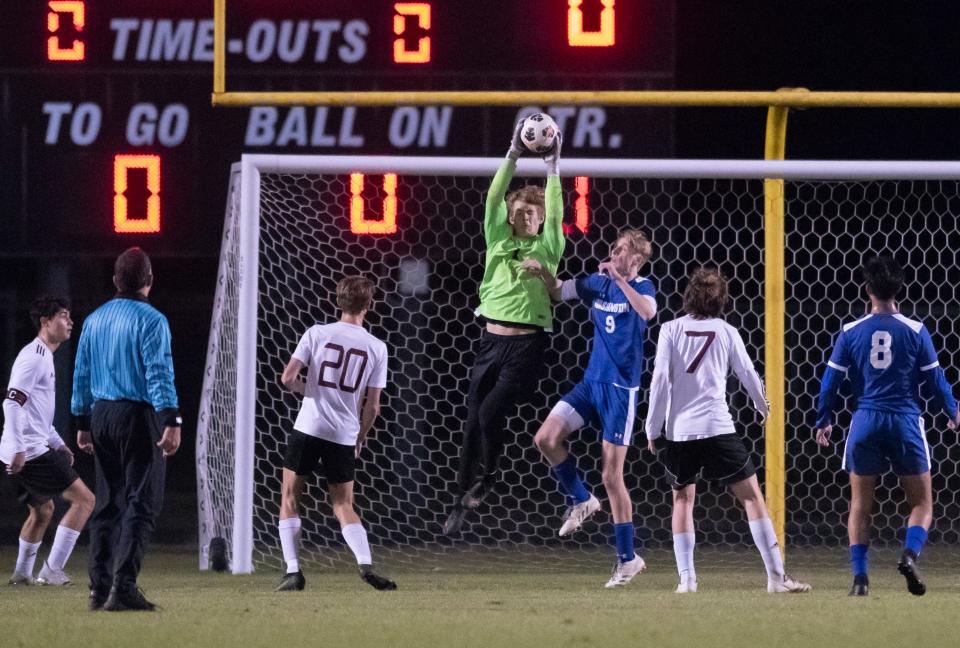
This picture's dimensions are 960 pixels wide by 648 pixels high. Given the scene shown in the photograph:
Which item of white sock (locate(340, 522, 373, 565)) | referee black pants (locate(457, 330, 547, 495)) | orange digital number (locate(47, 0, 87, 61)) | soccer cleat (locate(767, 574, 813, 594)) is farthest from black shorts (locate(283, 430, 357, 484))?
orange digital number (locate(47, 0, 87, 61))

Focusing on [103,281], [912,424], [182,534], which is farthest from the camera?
[103,281]

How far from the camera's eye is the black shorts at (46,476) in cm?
774

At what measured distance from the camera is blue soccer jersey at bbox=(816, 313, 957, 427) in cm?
689

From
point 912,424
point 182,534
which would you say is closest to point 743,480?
point 912,424

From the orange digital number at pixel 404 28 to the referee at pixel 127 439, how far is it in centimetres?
346

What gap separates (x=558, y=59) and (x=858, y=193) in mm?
7060

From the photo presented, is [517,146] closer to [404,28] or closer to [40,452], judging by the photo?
[404,28]

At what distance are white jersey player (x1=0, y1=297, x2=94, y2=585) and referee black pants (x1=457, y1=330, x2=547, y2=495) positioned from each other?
5.98 feet

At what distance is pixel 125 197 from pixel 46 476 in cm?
203

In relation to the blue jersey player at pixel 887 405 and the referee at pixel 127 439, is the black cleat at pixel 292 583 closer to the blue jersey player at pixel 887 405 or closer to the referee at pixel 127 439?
the referee at pixel 127 439

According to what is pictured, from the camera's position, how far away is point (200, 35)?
915 centimetres

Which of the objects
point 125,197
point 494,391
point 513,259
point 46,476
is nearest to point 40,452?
point 46,476

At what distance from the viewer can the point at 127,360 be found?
595cm

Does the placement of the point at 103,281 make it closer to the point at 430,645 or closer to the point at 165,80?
the point at 165,80
